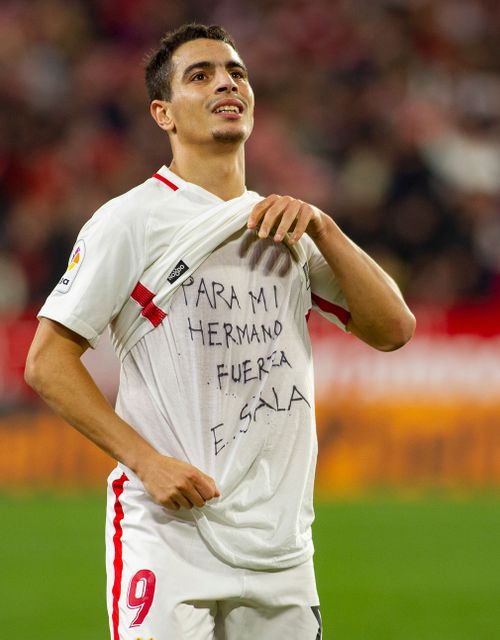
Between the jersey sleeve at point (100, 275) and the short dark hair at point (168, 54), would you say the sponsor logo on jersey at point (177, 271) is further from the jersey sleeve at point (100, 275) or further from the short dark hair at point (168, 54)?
the short dark hair at point (168, 54)

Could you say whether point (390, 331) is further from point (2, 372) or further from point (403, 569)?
point (2, 372)

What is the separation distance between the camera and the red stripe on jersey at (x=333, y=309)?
3934 millimetres

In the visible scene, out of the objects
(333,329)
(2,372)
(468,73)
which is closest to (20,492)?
(2,372)

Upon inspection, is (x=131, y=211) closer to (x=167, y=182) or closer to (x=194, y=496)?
(x=167, y=182)

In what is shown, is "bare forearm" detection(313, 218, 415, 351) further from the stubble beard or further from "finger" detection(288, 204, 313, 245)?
the stubble beard

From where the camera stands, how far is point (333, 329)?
1067 cm

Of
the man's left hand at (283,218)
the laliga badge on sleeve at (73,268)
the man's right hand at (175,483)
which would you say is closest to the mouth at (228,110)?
the man's left hand at (283,218)

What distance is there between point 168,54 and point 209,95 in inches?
10.1

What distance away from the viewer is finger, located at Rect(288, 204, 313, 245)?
11.6ft

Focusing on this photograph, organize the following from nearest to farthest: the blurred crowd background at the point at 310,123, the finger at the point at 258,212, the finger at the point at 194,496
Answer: the finger at the point at 194,496
the finger at the point at 258,212
the blurred crowd background at the point at 310,123

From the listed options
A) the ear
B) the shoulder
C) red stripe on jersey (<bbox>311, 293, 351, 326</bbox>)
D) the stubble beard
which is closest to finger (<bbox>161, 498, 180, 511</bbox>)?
the shoulder

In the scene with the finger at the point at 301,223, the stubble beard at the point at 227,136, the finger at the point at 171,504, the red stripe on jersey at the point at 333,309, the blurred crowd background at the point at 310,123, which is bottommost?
the finger at the point at 171,504

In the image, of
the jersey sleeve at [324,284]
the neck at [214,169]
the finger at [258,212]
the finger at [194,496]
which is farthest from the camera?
the jersey sleeve at [324,284]

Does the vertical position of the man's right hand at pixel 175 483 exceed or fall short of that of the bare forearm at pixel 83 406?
it falls short
